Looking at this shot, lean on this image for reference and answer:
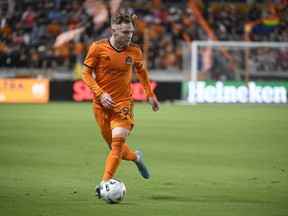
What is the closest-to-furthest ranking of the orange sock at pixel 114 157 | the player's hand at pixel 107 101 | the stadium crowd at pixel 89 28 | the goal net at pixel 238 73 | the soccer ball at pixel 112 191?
the soccer ball at pixel 112 191 → the orange sock at pixel 114 157 → the player's hand at pixel 107 101 → the goal net at pixel 238 73 → the stadium crowd at pixel 89 28

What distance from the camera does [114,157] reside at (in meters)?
8.70

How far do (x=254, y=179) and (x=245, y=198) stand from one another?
6.33ft

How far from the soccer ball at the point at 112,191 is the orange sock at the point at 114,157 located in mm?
197

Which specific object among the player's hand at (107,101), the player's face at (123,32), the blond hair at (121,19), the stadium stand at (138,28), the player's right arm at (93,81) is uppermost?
Answer: the blond hair at (121,19)

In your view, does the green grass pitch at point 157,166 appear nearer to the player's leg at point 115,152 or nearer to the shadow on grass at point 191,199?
the shadow on grass at point 191,199

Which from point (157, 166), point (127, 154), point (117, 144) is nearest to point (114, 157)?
point (117, 144)

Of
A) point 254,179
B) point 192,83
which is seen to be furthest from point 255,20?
point 254,179

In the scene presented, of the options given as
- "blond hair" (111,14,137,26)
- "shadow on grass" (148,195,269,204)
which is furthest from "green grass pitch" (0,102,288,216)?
"blond hair" (111,14,137,26)

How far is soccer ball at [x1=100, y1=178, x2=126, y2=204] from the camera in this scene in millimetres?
8367

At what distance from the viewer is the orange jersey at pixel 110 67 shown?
907cm

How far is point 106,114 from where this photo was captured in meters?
9.20

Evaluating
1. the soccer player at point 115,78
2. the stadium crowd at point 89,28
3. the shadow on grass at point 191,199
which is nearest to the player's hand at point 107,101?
the soccer player at point 115,78

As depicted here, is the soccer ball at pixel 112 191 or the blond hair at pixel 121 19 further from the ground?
the blond hair at pixel 121 19

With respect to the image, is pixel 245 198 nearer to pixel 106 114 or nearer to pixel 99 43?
pixel 106 114
